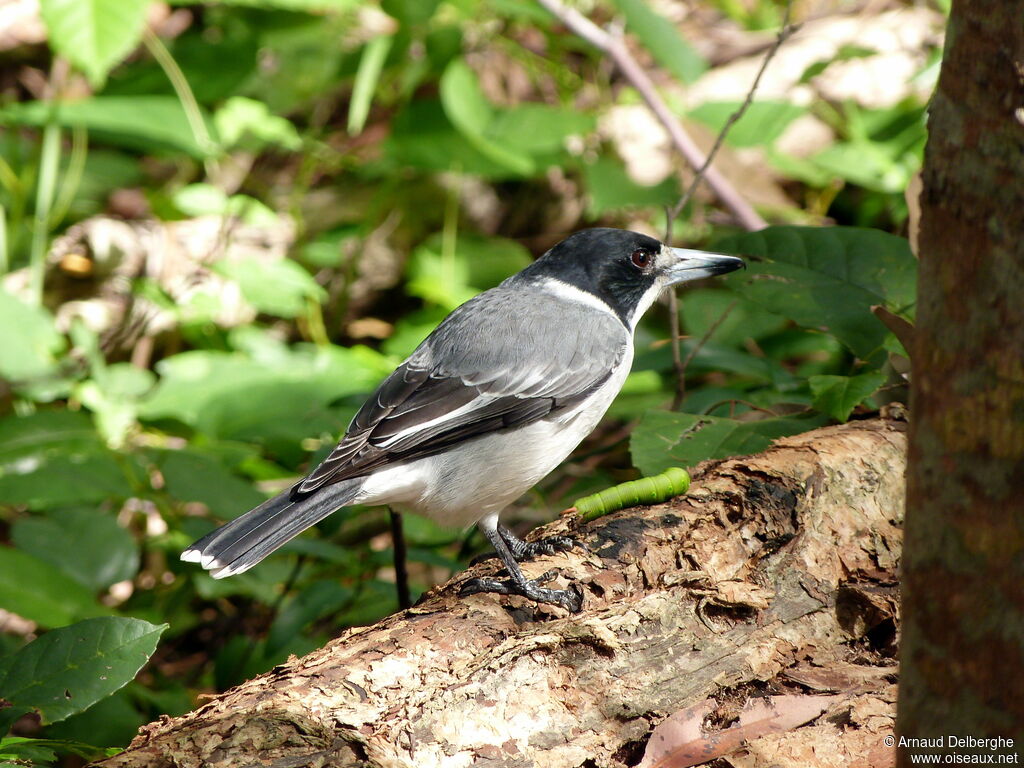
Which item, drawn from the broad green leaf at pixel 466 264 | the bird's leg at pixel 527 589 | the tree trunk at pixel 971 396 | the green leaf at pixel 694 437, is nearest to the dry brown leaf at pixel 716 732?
the bird's leg at pixel 527 589

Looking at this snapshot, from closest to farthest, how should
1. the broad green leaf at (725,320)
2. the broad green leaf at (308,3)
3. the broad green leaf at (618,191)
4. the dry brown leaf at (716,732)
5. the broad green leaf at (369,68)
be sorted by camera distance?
the dry brown leaf at (716,732) < the broad green leaf at (725,320) < the broad green leaf at (618,191) < the broad green leaf at (308,3) < the broad green leaf at (369,68)

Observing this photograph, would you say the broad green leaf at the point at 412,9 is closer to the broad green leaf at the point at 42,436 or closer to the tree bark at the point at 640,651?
the broad green leaf at the point at 42,436

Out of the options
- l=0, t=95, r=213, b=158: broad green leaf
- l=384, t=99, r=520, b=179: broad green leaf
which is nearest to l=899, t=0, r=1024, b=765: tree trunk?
l=384, t=99, r=520, b=179: broad green leaf

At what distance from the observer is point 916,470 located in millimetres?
1377

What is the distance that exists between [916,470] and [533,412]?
1.80 metres

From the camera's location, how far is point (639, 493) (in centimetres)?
269

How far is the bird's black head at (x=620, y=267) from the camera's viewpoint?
3.60 metres

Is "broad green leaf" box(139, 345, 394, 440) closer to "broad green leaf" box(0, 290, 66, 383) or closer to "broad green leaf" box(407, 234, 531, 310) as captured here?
"broad green leaf" box(0, 290, 66, 383)

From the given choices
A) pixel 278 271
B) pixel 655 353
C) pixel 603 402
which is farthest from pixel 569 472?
pixel 278 271

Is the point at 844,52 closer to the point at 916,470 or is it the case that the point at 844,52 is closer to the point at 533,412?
the point at 533,412

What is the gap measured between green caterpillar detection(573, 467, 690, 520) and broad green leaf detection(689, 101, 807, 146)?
2854 mm

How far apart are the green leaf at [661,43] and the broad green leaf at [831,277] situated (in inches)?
67.4

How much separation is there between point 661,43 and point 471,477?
2.78 meters

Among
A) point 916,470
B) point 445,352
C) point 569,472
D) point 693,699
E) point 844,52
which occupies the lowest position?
point 569,472
